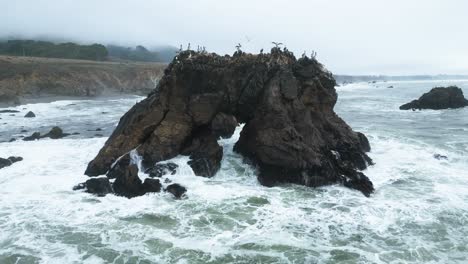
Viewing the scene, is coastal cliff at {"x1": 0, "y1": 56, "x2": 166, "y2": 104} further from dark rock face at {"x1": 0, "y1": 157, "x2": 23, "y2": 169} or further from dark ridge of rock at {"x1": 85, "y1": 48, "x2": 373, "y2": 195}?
dark ridge of rock at {"x1": 85, "y1": 48, "x2": 373, "y2": 195}

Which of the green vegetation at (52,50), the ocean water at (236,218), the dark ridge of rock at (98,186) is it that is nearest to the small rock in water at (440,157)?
the ocean water at (236,218)

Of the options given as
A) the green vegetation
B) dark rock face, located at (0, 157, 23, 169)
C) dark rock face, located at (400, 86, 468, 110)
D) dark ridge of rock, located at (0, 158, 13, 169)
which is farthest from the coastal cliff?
dark rock face, located at (400, 86, 468, 110)

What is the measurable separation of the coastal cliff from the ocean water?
4807 cm

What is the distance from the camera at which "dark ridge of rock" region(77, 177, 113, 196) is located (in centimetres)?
1934

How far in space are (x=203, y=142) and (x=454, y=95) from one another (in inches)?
1854

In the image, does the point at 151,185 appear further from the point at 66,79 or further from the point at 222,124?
the point at 66,79

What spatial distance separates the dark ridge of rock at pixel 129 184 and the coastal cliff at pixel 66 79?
4780 centimetres

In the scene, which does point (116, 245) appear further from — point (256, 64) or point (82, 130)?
point (82, 130)

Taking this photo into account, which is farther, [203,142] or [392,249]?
[203,142]

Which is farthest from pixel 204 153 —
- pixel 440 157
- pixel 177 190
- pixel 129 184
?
Answer: pixel 440 157

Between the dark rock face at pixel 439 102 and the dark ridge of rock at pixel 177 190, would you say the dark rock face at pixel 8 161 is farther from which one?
the dark rock face at pixel 439 102

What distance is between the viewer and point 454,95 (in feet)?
192

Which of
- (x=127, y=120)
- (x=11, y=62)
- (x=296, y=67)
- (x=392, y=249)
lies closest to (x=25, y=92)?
(x=11, y=62)

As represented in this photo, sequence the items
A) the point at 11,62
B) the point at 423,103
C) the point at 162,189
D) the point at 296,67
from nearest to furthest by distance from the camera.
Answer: the point at 162,189
the point at 296,67
the point at 423,103
the point at 11,62
